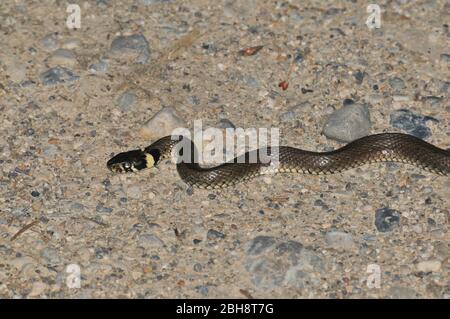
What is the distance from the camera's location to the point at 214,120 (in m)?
10.4

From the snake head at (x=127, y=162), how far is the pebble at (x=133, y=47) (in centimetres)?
222

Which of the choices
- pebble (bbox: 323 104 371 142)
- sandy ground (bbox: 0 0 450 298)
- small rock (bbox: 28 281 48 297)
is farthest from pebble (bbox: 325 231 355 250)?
small rock (bbox: 28 281 48 297)

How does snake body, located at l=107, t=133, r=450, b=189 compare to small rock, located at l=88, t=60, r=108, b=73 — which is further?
small rock, located at l=88, t=60, r=108, b=73

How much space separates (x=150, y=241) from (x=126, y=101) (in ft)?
9.05

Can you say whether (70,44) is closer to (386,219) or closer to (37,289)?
(37,289)

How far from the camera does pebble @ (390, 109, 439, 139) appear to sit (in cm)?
1021

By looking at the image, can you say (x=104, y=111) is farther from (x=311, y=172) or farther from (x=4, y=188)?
(x=311, y=172)

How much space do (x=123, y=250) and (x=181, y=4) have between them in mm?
5371

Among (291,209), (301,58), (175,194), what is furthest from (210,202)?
(301,58)

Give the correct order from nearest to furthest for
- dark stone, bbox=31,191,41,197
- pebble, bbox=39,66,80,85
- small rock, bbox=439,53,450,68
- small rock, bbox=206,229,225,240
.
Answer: small rock, bbox=206,229,225,240 < dark stone, bbox=31,191,41,197 < pebble, bbox=39,66,80,85 < small rock, bbox=439,53,450,68

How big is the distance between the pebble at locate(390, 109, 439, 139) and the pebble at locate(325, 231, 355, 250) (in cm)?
239

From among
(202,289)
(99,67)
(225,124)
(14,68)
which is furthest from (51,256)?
(14,68)

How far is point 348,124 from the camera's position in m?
10.1

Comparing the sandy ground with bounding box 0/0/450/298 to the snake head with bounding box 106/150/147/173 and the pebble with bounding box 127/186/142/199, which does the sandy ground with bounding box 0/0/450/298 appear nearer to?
the pebble with bounding box 127/186/142/199
